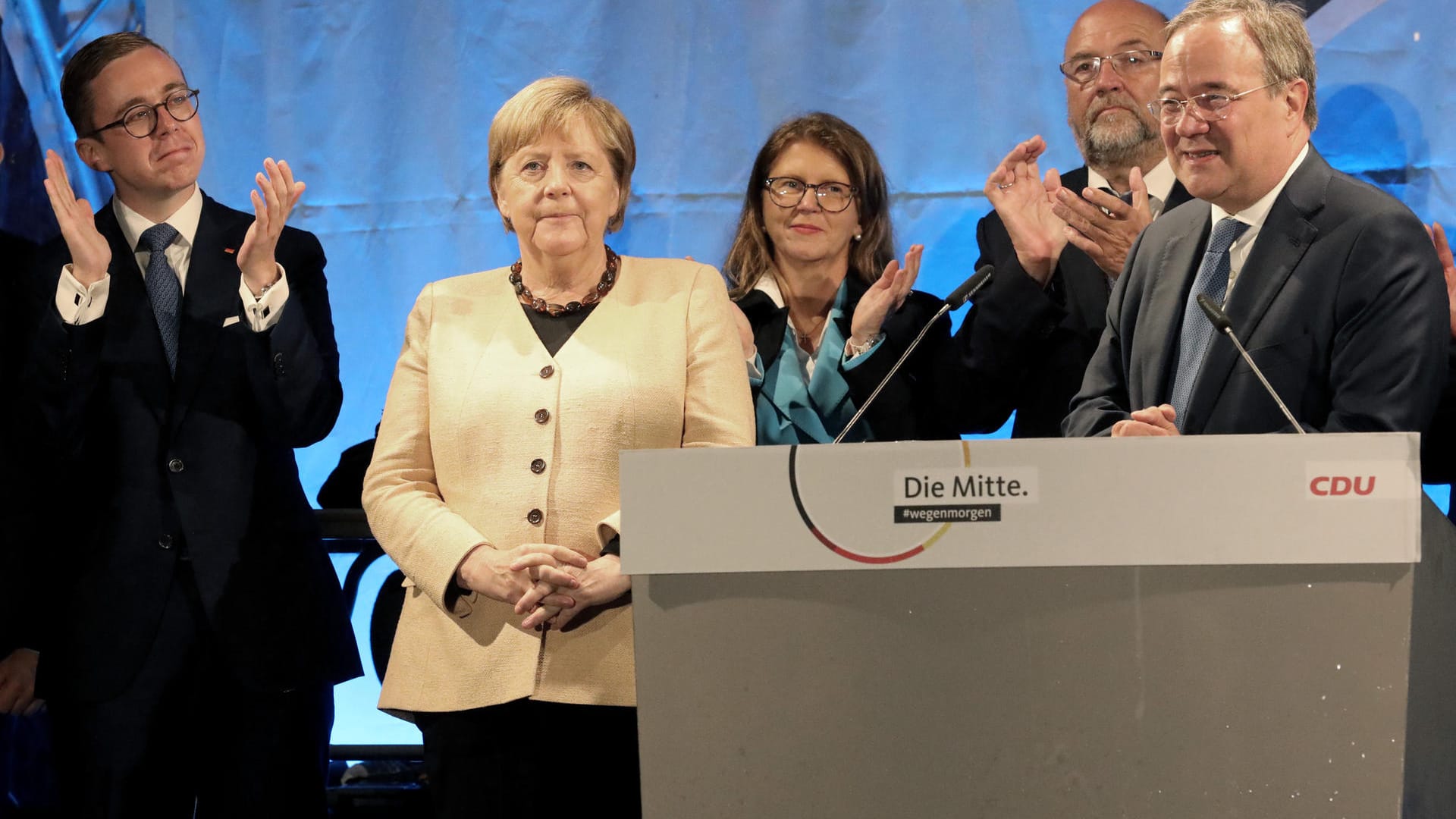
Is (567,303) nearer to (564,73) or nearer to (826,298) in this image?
(826,298)

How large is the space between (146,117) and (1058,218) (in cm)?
183

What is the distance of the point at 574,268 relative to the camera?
2.47m

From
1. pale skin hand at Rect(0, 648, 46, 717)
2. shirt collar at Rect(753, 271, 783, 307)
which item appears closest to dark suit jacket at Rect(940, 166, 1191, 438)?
shirt collar at Rect(753, 271, 783, 307)

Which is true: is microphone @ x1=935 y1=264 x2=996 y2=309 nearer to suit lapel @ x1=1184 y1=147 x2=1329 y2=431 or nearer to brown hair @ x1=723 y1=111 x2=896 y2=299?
suit lapel @ x1=1184 y1=147 x2=1329 y2=431

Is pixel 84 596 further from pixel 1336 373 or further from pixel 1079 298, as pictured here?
pixel 1336 373

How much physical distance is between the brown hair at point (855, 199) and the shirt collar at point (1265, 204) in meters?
0.82

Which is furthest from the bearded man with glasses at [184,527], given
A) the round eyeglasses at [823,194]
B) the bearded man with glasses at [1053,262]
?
the bearded man with glasses at [1053,262]

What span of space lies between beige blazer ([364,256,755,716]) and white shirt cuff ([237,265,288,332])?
0.33 meters

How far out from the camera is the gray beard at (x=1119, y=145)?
3.09 metres

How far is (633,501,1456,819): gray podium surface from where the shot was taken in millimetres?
1480

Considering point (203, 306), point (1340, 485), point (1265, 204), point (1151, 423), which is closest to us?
point (1340, 485)

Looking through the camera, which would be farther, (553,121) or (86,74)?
(86,74)

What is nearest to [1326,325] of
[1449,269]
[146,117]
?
[1449,269]

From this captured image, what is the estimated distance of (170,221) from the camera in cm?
280
